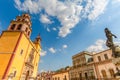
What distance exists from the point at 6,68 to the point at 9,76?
154 cm

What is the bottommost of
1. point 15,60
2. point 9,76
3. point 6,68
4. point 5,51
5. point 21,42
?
point 9,76

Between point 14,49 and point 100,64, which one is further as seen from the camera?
point 100,64

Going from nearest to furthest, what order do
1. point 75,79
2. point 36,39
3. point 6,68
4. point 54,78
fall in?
point 6,68 < point 75,79 < point 36,39 < point 54,78

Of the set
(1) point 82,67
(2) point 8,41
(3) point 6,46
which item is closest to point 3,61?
(3) point 6,46

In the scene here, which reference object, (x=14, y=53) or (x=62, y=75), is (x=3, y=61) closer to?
(x=14, y=53)

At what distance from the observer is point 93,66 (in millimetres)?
26250

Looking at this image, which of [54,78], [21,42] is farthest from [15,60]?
[54,78]

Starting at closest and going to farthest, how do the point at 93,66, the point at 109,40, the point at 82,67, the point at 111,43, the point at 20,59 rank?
the point at 111,43
the point at 109,40
the point at 20,59
the point at 93,66
the point at 82,67

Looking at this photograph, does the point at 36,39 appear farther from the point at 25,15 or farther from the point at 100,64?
the point at 100,64

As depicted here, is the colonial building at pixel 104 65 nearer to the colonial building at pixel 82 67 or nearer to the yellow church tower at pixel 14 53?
the colonial building at pixel 82 67

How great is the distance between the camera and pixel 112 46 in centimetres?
740

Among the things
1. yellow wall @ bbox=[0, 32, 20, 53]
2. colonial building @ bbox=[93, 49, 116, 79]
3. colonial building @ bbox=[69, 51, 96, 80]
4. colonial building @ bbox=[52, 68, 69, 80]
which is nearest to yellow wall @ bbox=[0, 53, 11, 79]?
yellow wall @ bbox=[0, 32, 20, 53]

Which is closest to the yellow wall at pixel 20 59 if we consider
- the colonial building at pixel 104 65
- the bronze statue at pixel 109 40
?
the bronze statue at pixel 109 40

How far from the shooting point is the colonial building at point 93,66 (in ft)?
75.5
